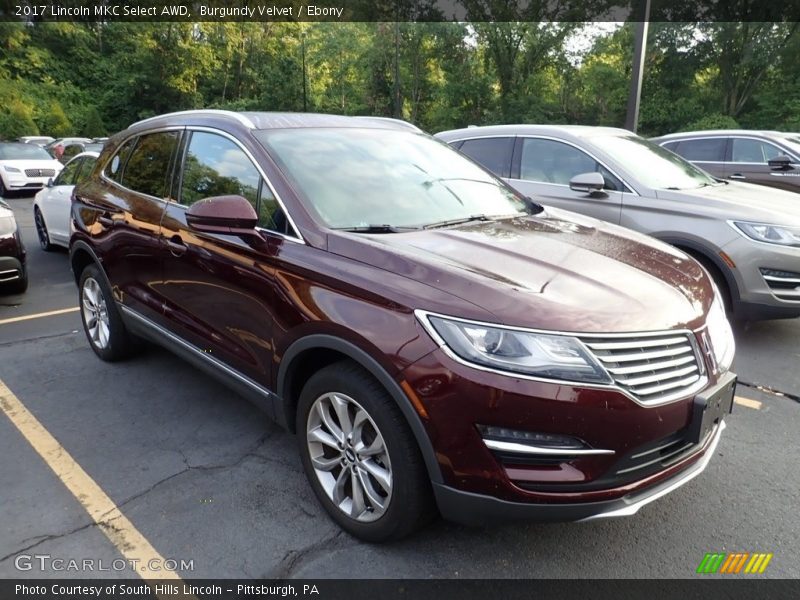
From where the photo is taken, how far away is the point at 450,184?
328 centimetres

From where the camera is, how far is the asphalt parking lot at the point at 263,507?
94.0 inches

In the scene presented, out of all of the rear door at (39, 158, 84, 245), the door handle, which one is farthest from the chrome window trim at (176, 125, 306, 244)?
the rear door at (39, 158, 84, 245)

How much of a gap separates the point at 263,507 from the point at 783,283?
13.5 feet

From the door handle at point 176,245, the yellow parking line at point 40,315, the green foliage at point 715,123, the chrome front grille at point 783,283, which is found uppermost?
the green foliage at point 715,123

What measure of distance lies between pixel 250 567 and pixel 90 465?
128cm

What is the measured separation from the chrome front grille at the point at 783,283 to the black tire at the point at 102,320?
191 inches

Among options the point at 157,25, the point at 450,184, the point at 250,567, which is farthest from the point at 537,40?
the point at 250,567

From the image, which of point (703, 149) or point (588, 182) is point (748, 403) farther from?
point (703, 149)

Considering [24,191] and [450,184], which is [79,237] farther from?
[24,191]

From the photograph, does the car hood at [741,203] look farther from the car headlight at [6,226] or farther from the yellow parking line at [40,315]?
the car headlight at [6,226]

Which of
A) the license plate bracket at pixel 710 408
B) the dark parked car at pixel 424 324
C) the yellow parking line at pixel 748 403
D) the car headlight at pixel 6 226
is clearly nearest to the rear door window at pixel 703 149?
the yellow parking line at pixel 748 403

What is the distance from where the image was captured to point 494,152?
6.34 metres

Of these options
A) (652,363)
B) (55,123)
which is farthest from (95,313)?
(55,123)

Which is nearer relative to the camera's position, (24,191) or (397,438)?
(397,438)
